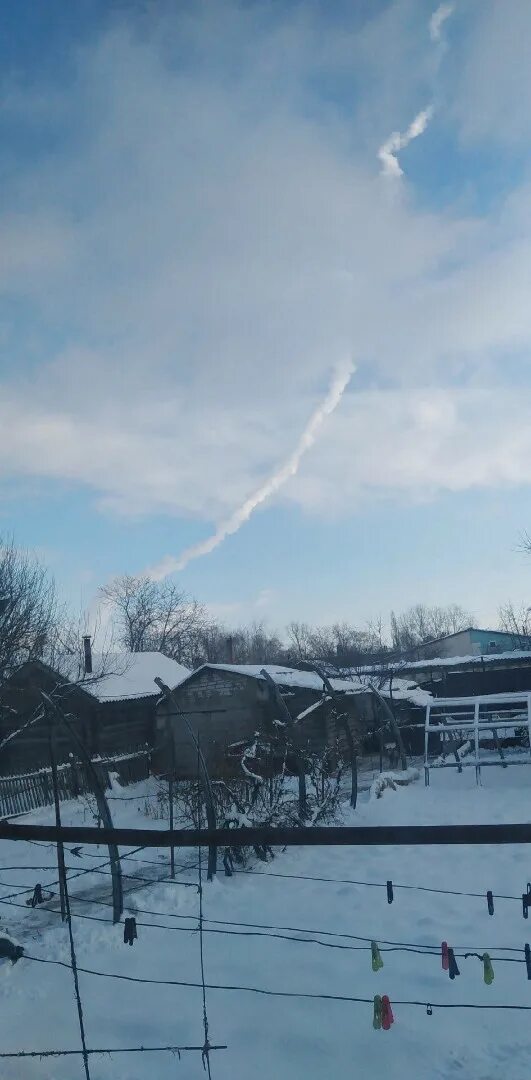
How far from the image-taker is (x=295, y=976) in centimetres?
658

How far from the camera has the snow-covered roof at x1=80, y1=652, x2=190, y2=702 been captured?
71.3 ft

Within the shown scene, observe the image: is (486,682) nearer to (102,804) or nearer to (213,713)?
(213,713)

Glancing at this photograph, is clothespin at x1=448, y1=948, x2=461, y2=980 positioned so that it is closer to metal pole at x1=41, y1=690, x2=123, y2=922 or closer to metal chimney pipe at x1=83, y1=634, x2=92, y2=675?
metal pole at x1=41, y1=690, x2=123, y2=922

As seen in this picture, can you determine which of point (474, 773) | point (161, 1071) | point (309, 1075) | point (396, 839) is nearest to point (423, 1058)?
point (309, 1075)

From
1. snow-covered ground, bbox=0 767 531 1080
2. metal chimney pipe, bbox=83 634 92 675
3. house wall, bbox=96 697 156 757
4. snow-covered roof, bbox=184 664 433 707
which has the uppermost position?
metal chimney pipe, bbox=83 634 92 675

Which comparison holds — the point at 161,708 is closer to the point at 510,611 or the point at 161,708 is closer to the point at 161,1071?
the point at 161,1071

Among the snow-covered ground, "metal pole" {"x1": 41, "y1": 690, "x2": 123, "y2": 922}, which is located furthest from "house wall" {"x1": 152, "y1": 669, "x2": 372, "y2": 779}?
"metal pole" {"x1": 41, "y1": 690, "x2": 123, "y2": 922}

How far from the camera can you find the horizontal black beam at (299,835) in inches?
76.2

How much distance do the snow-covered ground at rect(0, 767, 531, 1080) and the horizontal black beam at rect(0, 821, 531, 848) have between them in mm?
2584

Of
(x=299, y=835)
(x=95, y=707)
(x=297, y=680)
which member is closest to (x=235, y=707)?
(x=297, y=680)

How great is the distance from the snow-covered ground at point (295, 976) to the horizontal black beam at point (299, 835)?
8.48 feet

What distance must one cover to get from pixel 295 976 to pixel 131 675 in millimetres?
18192

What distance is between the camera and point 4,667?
46.9 ft

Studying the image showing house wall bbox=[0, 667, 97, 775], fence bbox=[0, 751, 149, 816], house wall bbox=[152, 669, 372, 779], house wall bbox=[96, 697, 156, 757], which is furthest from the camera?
house wall bbox=[96, 697, 156, 757]
